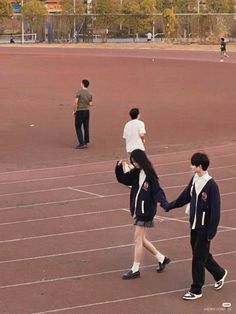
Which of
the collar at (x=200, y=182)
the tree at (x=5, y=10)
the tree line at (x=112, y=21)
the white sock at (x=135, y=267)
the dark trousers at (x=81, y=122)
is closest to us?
the collar at (x=200, y=182)

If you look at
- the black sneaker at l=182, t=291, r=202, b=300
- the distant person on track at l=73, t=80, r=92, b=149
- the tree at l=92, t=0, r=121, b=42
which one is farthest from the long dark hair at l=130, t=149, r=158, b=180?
the tree at l=92, t=0, r=121, b=42

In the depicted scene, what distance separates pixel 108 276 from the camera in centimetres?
843

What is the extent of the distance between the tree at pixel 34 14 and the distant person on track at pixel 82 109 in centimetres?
7122

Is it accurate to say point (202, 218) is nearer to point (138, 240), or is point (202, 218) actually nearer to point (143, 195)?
point (143, 195)

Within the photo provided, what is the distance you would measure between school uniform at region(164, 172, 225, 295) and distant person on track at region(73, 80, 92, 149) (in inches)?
402

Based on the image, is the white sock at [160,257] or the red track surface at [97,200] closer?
the red track surface at [97,200]

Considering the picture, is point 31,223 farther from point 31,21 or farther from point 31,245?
point 31,21

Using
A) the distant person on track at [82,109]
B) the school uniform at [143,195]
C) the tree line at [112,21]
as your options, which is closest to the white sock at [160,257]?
the school uniform at [143,195]

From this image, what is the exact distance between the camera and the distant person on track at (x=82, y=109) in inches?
691

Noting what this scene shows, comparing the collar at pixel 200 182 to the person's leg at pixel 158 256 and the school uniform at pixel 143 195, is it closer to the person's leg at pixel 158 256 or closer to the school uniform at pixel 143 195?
the school uniform at pixel 143 195

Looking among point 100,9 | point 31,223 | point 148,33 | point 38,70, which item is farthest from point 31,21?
point 31,223

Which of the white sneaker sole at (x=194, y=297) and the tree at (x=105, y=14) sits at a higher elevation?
the tree at (x=105, y=14)

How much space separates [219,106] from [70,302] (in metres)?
19.4

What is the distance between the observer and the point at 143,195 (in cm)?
797
